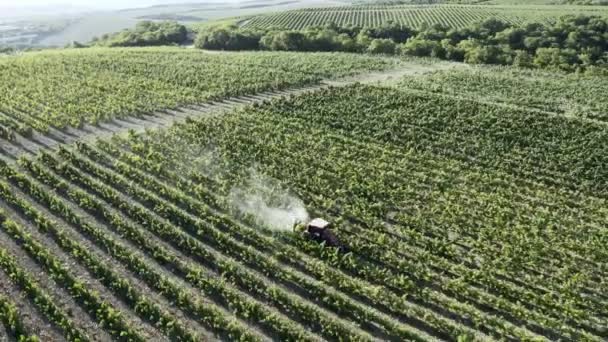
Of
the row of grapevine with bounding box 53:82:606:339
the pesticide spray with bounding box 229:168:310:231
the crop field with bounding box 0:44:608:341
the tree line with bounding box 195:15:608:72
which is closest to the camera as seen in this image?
the crop field with bounding box 0:44:608:341

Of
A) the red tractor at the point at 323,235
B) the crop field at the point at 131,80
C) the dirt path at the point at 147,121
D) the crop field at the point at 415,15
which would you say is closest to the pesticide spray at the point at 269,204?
the red tractor at the point at 323,235

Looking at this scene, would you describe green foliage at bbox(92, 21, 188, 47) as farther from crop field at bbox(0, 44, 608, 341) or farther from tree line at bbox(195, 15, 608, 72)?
crop field at bbox(0, 44, 608, 341)

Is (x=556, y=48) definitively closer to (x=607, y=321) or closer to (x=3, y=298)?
(x=607, y=321)

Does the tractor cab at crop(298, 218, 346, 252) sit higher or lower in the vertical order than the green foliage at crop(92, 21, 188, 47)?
lower

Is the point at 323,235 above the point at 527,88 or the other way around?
above

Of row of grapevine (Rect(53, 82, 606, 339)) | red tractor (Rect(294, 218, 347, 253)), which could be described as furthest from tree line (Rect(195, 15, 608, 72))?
red tractor (Rect(294, 218, 347, 253))

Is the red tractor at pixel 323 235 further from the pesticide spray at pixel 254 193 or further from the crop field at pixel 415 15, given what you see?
the crop field at pixel 415 15

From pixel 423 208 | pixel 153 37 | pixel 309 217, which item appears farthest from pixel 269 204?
pixel 153 37

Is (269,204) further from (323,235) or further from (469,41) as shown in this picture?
(469,41)
